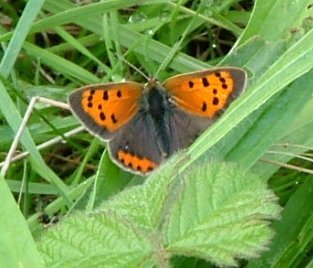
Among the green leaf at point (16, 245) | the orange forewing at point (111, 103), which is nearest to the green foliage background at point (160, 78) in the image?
the green leaf at point (16, 245)

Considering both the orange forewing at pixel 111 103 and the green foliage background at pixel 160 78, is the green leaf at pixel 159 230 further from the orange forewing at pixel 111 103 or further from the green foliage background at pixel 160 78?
the orange forewing at pixel 111 103

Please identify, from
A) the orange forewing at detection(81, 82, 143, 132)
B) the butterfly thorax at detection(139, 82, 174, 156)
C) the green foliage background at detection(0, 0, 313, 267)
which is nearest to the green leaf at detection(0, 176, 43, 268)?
the green foliage background at detection(0, 0, 313, 267)

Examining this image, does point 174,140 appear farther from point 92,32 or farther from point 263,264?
point 92,32

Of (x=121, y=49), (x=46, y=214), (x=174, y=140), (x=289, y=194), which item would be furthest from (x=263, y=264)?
(x=121, y=49)

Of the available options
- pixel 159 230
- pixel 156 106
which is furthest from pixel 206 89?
pixel 159 230

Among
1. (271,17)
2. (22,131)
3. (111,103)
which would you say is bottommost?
(22,131)

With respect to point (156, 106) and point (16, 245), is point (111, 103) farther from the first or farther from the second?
point (16, 245)

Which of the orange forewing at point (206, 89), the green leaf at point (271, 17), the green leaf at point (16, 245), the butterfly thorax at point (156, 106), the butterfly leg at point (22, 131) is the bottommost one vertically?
the butterfly leg at point (22, 131)
